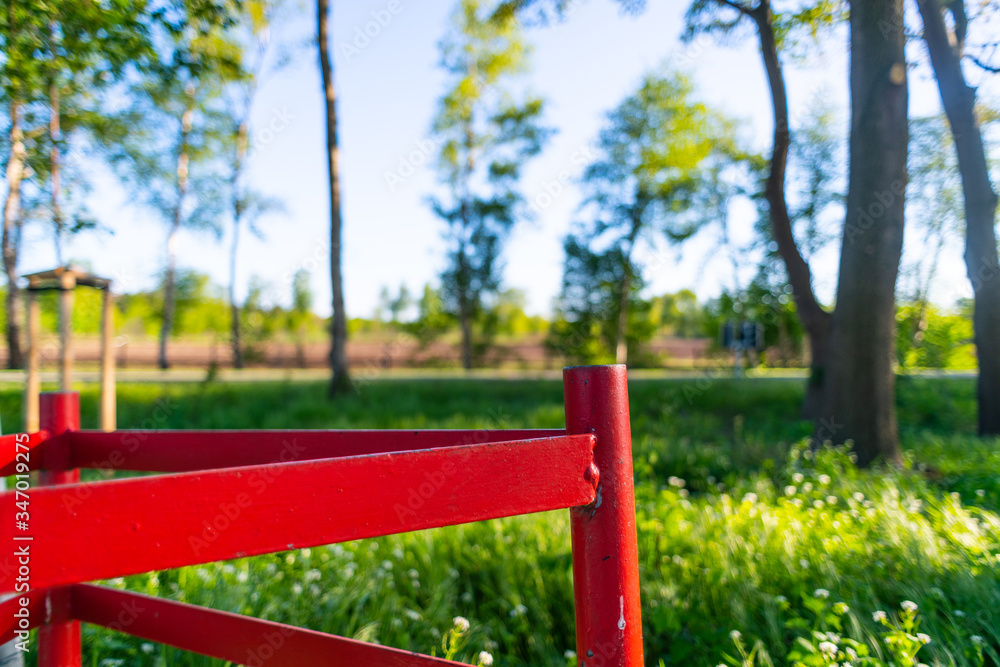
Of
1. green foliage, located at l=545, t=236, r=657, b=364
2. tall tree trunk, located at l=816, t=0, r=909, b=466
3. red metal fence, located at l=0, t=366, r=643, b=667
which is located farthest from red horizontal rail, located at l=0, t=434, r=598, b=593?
green foliage, located at l=545, t=236, r=657, b=364

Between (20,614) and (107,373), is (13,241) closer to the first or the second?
(107,373)

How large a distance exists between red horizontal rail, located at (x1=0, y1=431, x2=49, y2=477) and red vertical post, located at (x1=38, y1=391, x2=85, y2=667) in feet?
0.08

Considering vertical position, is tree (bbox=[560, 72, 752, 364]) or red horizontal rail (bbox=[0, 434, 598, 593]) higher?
tree (bbox=[560, 72, 752, 364])

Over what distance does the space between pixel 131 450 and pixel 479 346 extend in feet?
78.4

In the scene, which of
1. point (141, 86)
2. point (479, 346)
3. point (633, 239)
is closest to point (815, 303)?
point (141, 86)

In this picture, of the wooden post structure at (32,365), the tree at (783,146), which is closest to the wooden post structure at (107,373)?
the wooden post structure at (32,365)

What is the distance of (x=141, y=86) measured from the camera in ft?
25.0

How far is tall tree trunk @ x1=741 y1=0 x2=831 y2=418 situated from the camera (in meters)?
8.07

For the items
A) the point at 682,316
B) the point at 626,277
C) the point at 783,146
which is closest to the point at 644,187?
the point at 626,277

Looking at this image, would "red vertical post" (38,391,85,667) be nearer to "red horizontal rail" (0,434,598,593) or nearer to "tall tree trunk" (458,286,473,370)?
"red horizontal rail" (0,434,598,593)

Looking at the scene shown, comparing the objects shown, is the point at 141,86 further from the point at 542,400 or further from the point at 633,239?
the point at 633,239

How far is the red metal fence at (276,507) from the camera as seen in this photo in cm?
68

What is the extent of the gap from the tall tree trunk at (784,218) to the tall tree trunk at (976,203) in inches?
67.3

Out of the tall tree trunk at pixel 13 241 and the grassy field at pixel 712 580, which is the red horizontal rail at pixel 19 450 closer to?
the grassy field at pixel 712 580
